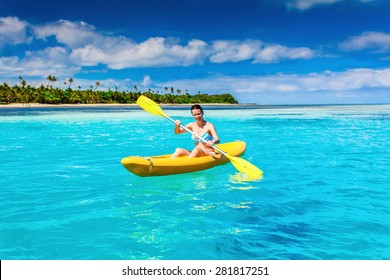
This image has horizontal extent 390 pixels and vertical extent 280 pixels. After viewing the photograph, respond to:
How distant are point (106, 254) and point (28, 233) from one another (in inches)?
44.0

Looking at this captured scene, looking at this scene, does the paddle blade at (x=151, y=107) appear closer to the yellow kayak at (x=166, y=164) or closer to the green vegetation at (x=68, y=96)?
the yellow kayak at (x=166, y=164)

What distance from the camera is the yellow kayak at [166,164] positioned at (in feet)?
20.9

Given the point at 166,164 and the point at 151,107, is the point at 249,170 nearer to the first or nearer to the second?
the point at 166,164

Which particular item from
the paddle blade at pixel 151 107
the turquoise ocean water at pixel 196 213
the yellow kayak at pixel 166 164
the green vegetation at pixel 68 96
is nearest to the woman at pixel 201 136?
the yellow kayak at pixel 166 164

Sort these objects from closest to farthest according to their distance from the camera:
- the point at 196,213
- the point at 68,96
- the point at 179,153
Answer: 1. the point at 196,213
2. the point at 179,153
3. the point at 68,96

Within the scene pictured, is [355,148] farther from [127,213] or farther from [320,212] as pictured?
[127,213]

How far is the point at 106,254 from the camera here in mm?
3705

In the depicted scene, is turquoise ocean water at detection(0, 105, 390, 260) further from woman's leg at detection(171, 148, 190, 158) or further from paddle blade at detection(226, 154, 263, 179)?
woman's leg at detection(171, 148, 190, 158)

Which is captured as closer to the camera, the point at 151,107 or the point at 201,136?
the point at 201,136

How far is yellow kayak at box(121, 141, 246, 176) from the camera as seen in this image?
6356 millimetres

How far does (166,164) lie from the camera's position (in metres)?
6.67

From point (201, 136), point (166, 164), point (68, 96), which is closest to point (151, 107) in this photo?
point (201, 136)
